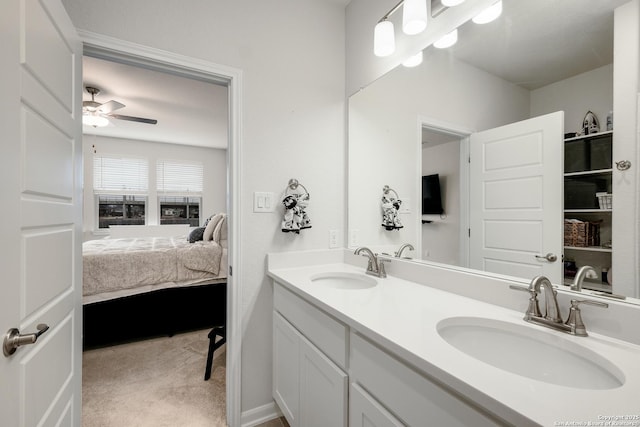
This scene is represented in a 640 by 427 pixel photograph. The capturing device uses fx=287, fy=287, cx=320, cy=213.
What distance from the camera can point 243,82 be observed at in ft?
5.30

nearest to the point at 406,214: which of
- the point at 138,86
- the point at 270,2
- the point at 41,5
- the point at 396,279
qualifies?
the point at 396,279

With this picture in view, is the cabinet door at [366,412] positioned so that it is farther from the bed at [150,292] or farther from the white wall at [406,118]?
the bed at [150,292]

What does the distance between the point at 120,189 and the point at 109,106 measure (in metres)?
2.69

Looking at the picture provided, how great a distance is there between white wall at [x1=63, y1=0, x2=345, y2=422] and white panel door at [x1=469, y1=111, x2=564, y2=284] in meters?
0.92

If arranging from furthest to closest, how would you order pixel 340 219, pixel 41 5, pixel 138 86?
pixel 138 86 → pixel 340 219 → pixel 41 5

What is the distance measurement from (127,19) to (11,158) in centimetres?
102

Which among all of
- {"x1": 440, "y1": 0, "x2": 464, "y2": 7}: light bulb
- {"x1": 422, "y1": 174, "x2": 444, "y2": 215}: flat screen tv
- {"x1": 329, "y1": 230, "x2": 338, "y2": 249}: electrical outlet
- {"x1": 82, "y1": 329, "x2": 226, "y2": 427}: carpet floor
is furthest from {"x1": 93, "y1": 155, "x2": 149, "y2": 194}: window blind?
{"x1": 440, "y1": 0, "x2": 464, "y2": 7}: light bulb

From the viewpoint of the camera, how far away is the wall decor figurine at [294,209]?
1669 millimetres

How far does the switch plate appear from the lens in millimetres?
1649

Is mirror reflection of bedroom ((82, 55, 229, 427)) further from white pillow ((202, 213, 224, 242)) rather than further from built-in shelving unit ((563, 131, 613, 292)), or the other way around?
built-in shelving unit ((563, 131, 613, 292))

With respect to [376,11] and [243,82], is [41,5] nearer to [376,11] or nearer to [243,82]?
[243,82]

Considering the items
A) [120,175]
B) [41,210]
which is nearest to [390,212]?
[41,210]

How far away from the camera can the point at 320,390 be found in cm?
114

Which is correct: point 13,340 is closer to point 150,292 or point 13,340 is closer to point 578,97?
point 578,97
